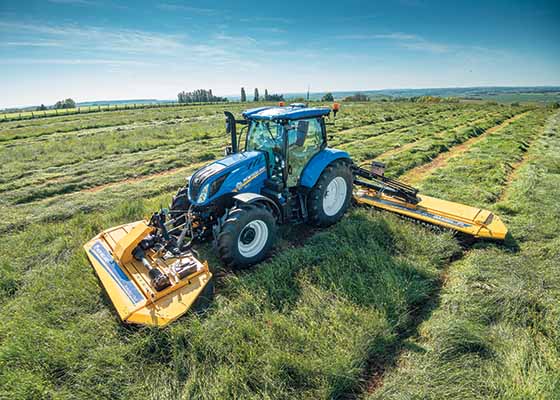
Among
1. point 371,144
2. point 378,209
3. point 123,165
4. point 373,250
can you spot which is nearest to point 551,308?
point 373,250

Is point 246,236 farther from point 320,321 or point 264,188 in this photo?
point 320,321

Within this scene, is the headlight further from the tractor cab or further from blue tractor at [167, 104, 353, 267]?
the tractor cab

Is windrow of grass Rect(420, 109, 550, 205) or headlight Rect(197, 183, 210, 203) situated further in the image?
windrow of grass Rect(420, 109, 550, 205)

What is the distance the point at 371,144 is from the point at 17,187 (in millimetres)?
13081

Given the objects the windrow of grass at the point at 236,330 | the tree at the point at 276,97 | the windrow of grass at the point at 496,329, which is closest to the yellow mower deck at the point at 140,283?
the windrow of grass at the point at 236,330

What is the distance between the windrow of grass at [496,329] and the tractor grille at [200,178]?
3460 millimetres

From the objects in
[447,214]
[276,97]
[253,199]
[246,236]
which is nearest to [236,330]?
[246,236]

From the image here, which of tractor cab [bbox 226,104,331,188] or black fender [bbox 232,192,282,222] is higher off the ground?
tractor cab [bbox 226,104,331,188]

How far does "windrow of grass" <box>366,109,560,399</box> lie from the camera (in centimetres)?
272

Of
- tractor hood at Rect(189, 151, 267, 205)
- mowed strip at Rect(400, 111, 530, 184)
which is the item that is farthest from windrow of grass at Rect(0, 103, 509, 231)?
tractor hood at Rect(189, 151, 267, 205)

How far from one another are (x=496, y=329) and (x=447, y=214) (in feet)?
8.91

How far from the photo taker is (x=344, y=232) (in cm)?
540

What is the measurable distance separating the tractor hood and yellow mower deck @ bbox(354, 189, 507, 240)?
8.62ft

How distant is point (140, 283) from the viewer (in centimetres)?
369
